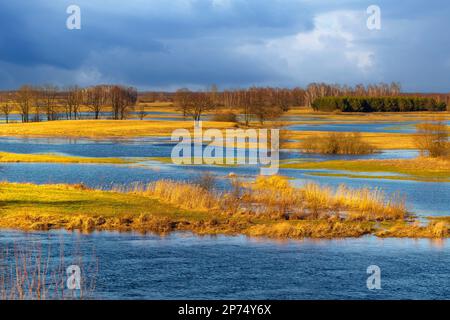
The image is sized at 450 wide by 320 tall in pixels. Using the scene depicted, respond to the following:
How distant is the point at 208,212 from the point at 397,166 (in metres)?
34.8

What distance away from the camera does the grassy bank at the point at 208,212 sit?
109 feet

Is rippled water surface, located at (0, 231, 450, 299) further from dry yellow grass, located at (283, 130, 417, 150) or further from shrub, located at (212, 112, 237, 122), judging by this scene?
shrub, located at (212, 112, 237, 122)

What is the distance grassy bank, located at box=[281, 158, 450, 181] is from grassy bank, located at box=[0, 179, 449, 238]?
839 inches

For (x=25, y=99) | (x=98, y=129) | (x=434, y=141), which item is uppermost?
(x=25, y=99)

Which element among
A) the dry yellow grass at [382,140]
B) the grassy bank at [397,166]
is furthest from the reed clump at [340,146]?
the grassy bank at [397,166]

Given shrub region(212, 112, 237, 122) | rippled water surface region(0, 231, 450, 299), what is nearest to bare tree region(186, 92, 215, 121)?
shrub region(212, 112, 237, 122)

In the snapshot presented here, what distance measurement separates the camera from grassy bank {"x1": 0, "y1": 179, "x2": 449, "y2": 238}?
1305 inches

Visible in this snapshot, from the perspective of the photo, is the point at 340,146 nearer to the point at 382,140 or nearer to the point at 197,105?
the point at 382,140

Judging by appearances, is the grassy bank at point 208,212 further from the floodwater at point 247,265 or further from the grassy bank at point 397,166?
the grassy bank at point 397,166

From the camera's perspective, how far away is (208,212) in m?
37.4

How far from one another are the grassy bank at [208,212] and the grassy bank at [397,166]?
69.9 feet

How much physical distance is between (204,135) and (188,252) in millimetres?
87879

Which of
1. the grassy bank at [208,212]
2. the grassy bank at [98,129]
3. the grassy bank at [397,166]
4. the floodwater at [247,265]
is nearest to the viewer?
the floodwater at [247,265]

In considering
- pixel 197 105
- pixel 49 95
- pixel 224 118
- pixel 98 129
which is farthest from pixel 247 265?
pixel 49 95
